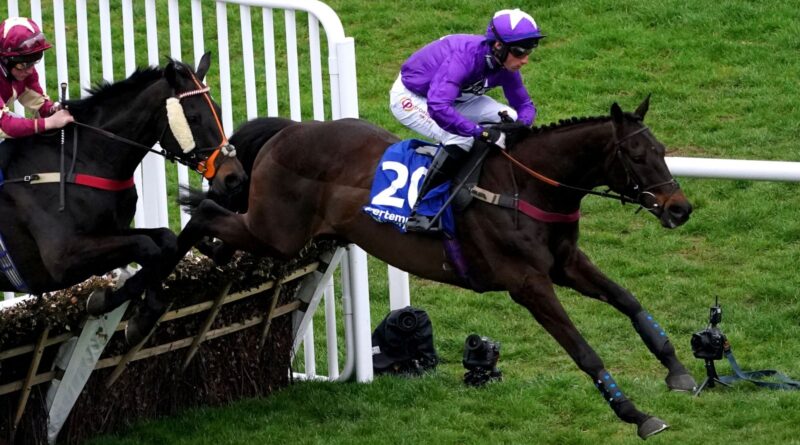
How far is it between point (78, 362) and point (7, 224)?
32.3 inches

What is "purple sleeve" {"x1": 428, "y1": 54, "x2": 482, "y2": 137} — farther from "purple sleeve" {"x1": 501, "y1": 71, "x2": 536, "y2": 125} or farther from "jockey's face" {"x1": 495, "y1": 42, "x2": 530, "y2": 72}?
"purple sleeve" {"x1": 501, "y1": 71, "x2": 536, "y2": 125}

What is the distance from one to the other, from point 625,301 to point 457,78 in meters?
→ 1.40

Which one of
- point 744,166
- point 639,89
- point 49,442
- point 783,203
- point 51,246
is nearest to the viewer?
point 51,246

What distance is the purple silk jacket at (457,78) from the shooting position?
7.43 meters

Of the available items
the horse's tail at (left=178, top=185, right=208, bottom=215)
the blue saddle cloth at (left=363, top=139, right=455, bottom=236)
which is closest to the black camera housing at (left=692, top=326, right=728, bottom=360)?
the blue saddle cloth at (left=363, top=139, right=455, bottom=236)

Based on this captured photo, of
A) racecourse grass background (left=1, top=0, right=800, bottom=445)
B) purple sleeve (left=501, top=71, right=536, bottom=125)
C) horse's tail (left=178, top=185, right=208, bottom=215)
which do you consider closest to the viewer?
purple sleeve (left=501, top=71, right=536, bottom=125)

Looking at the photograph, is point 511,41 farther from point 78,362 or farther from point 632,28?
point 632,28

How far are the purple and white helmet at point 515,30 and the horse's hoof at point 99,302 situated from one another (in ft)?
7.65

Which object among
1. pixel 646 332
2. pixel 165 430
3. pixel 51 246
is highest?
pixel 51 246

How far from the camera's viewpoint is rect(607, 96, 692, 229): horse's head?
7000mm

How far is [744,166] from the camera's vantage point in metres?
8.41

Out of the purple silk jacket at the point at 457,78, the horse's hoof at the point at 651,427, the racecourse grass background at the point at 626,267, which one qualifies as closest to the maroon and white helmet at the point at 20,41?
the purple silk jacket at the point at 457,78

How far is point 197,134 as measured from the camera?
7.30 m

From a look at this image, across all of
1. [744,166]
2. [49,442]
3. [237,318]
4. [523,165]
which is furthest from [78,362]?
[744,166]
